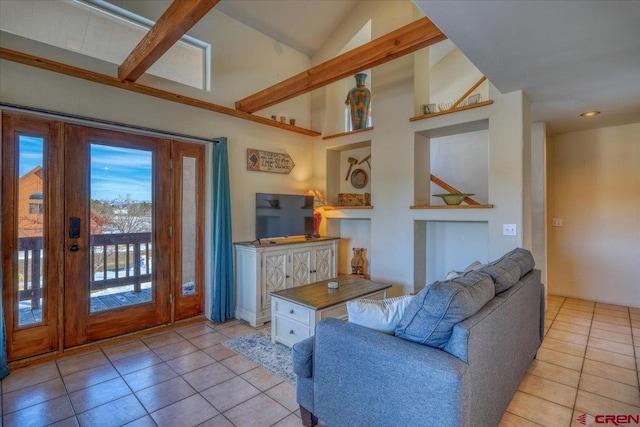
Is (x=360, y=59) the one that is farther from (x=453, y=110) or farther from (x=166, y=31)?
(x=166, y=31)

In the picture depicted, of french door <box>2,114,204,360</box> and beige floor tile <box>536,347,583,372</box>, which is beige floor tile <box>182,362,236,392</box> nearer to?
french door <box>2,114,204,360</box>

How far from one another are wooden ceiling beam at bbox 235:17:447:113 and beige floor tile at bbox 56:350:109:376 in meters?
2.99

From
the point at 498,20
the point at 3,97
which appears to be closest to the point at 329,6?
the point at 498,20

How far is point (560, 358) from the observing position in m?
2.67

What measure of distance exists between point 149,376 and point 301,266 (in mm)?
1990

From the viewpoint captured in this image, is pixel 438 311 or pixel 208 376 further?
pixel 208 376

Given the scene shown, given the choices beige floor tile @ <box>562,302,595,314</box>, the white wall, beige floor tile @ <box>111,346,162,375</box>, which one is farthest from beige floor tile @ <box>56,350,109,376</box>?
the white wall

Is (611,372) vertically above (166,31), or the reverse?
(166,31)

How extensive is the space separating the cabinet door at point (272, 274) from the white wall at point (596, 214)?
3.96 metres

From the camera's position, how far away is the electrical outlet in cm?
302

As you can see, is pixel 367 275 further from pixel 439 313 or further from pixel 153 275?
pixel 439 313

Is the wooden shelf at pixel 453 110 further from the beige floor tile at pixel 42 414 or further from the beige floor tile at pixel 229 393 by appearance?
the beige floor tile at pixel 42 414

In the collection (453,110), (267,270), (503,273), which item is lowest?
(267,270)

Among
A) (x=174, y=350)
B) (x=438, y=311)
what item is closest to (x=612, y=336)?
(x=438, y=311)
